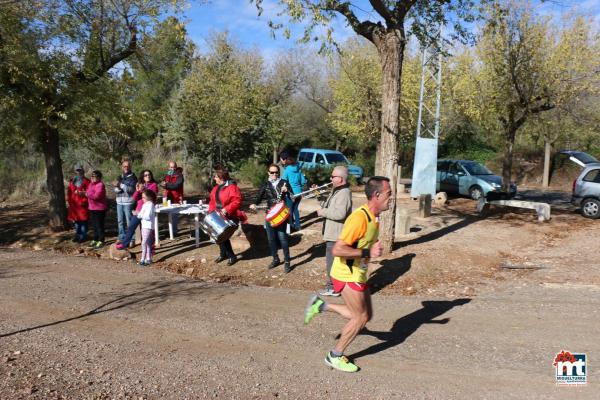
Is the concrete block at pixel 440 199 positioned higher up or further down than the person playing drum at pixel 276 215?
further down

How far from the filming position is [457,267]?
8977 millimetres

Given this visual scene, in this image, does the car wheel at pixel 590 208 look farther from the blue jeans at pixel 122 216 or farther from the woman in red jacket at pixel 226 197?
the blue jeans at pixel 122 216

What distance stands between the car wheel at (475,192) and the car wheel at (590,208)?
5.01 metres

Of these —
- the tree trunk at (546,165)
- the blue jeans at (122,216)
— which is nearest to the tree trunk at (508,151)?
the blue jeans at (122,216)

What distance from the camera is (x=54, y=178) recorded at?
41.6 feet

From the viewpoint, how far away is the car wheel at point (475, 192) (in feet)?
65.3

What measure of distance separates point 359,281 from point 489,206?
1245cm

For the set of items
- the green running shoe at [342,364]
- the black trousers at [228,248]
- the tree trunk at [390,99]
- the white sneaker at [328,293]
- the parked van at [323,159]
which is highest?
the tree trunk at [390,99]

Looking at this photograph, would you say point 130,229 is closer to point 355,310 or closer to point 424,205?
point 355,310

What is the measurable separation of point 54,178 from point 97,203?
2400 mm

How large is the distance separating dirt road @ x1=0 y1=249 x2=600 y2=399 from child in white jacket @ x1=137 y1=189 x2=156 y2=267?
1.56 meters

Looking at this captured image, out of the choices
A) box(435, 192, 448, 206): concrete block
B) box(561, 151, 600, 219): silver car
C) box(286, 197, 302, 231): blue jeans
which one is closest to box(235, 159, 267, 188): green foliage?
box(435, 192, 448, 206): concrete block

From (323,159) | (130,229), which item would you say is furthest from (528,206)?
(323,159)

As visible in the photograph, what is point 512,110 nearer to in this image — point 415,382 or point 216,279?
point 216,279
